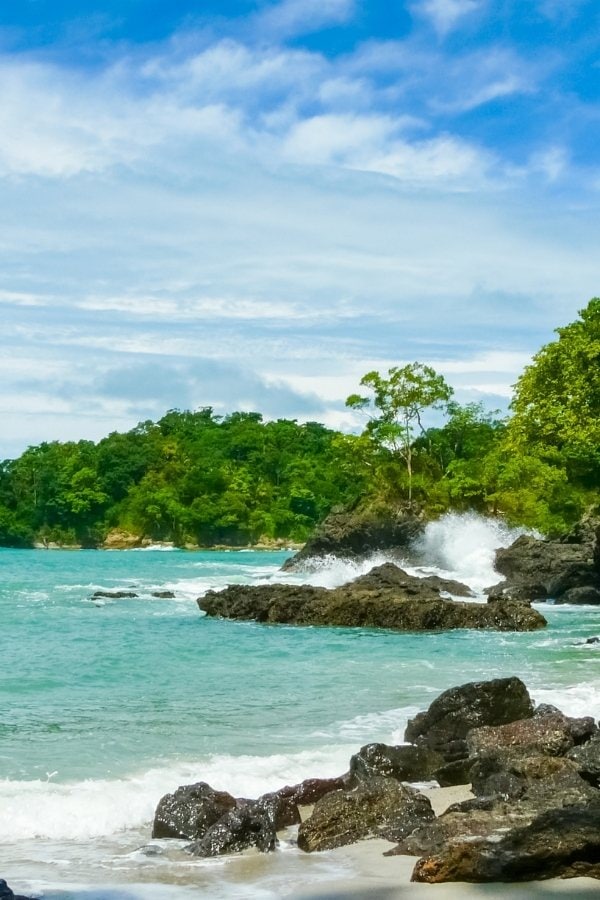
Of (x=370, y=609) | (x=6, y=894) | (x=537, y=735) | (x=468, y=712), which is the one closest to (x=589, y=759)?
(x=537, y=735)

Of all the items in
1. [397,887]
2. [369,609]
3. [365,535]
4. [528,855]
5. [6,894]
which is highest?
[365,535]

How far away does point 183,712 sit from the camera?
48.4 ft

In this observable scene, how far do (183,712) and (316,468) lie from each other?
10207 cm

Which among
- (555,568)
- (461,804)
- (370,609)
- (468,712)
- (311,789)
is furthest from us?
(555,568)

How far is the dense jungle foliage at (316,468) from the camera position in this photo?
44062 millimetres

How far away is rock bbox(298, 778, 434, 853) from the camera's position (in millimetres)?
8211

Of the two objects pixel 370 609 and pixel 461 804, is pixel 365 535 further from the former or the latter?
pixel 461 804

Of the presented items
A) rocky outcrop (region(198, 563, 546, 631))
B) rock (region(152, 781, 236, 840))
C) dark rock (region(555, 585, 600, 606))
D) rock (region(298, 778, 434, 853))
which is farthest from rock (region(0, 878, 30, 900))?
dark rock (region(555, 585, 600, 606))

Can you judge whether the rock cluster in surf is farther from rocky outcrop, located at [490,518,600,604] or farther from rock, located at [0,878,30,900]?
rocky outcrop, located at [490,518,600,604]

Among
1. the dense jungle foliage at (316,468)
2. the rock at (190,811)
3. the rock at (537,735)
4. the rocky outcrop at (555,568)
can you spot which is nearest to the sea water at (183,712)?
the rock at (190,811)

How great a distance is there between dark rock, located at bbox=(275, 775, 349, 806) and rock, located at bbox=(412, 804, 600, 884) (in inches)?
101

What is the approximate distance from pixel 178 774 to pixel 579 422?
108ft

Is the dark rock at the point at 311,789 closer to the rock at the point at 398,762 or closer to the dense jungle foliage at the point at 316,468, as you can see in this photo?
the rock at the point at 398,762

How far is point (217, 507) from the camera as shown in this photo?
107438 millimetres
